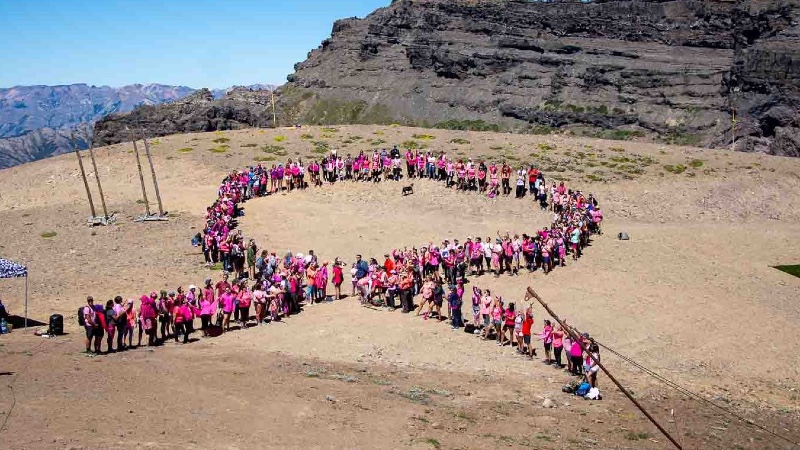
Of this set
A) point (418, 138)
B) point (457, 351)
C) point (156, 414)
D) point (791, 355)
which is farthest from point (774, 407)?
point (418, 138)

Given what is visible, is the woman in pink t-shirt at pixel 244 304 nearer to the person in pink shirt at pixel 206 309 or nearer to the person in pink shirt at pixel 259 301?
the person in pink shirt at pixel 259 301

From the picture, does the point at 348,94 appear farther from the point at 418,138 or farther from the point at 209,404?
the point at 209,404

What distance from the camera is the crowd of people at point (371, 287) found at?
2097cm

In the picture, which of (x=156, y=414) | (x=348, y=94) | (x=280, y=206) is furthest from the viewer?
(x=348, y=94)

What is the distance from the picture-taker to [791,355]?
2228 cm

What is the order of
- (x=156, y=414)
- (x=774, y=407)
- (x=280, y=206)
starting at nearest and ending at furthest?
(x=156, y=414), (x=774, y=407), (x=280, y=206)

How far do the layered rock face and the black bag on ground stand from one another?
85543 mm

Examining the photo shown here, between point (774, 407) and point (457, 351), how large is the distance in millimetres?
8246

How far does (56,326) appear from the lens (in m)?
22.0

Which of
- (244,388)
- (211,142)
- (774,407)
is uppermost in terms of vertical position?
(211,142)

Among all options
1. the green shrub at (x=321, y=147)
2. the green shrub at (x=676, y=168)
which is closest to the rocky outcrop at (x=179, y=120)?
the green shrub at (x=321, y=147)

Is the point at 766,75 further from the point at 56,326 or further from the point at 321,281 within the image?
the point at 56,326

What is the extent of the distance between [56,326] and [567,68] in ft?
366

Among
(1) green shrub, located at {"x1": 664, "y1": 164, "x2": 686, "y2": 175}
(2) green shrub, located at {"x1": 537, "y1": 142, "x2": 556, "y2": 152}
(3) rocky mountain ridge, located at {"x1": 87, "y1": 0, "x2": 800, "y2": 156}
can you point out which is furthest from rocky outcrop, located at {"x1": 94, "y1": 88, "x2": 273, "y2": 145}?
(1) green shrub, located at {"x1": 664, "y1": 164, "x2": 686, "y2": 175}
